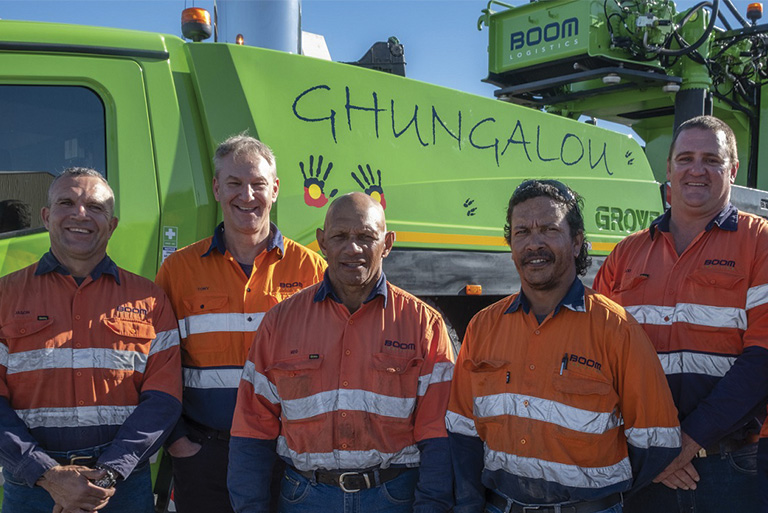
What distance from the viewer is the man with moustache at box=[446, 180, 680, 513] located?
1.89m

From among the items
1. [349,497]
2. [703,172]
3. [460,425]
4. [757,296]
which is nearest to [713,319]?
[757,296]

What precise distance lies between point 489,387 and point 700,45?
4054 millimetres

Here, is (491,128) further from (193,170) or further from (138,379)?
(138,379)

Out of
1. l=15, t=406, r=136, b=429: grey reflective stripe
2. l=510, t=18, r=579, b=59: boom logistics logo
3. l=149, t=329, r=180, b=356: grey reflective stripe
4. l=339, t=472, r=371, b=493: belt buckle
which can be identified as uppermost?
l=510, t=18, r=579, b=59: boom logistics logo

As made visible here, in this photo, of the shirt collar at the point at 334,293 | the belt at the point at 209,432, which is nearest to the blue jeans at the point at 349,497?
the belt at the point at 209,432

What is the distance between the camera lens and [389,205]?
10.9 feet

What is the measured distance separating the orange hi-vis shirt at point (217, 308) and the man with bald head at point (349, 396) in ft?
1.01

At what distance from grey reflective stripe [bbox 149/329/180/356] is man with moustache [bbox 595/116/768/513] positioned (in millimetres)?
1551

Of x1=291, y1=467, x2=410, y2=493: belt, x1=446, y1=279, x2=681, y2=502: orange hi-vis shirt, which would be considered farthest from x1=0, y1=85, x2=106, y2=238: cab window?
x1=446, y1=279, x2=681, y2=502: orange hi-vis shirt

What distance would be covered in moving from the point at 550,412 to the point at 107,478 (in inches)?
53.3

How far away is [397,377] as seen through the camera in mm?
2057

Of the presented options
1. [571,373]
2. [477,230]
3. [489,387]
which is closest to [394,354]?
[489,387]

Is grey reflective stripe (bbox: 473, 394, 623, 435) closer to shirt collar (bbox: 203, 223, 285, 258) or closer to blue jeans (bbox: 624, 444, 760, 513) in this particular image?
blue jeans (bbox: 624, 444, 760, 513)

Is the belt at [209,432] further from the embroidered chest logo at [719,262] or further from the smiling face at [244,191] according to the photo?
the embroidered chest logo at [719,262]
